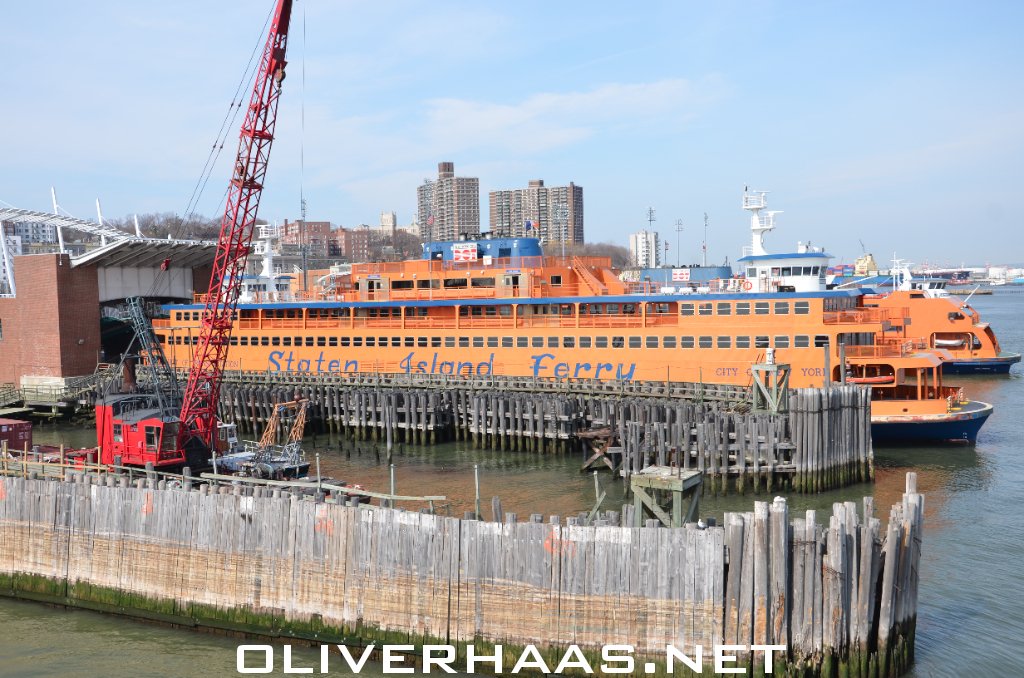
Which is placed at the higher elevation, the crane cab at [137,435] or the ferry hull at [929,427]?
the crane cab at [137,435]

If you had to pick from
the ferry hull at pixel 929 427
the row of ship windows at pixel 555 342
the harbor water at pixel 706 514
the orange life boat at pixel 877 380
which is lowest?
the harbor water at pixel 706 514

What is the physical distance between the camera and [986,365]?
6469 cm

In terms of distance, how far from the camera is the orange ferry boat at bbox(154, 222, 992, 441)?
119ft

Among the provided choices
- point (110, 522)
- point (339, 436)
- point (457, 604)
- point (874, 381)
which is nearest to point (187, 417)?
point (110, 522)

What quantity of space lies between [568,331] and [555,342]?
961mm

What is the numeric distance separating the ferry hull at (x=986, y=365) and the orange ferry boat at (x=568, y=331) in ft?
81.0

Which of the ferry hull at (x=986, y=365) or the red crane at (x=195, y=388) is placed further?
the ferry hull at (x=986, y=365)

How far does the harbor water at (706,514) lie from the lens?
16.6m

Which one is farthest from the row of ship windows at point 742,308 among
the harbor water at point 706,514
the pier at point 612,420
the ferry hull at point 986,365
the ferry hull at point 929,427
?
the ferry hull at point 986,365

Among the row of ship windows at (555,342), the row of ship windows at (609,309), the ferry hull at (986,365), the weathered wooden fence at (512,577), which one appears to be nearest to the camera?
the weathered wooden fence at (512,577)

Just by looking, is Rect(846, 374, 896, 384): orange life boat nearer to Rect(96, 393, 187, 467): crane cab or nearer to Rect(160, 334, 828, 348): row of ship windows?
Rect(160, 334, 828, 348): row of ship windows

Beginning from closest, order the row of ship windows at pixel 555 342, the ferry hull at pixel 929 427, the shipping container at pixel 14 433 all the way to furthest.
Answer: the shipping container at pixel 14 433 → the ferry hull at pixel 929 427 → the row of ship windows at pixel 555 342

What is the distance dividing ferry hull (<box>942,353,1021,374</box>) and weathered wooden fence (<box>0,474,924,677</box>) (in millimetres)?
57057

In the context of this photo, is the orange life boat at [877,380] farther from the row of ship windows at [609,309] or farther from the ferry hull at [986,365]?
the ferry hull at [986,365]
